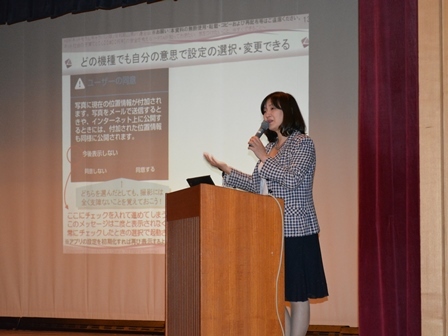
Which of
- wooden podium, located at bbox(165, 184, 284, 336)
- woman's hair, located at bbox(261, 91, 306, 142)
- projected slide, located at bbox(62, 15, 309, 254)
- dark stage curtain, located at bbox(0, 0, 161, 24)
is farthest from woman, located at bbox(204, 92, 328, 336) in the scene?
dark stage curtain, located at bbox(0, 0, 161, 24)

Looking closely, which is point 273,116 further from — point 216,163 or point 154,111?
point 154,111

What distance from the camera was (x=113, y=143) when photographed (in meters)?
5.57

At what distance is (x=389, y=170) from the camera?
263 cm

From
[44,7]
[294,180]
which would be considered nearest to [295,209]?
[294,180]

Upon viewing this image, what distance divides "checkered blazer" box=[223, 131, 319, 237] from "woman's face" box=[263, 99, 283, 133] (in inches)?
3.3

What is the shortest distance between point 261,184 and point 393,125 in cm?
69

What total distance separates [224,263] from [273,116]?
0.85 metres

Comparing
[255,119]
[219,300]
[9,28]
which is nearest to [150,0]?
[255,119]

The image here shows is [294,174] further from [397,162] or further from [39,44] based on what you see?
[39,44]

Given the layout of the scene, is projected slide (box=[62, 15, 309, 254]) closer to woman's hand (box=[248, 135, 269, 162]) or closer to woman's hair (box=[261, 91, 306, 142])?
woman's hair (box=[261, 91, 306, 142])

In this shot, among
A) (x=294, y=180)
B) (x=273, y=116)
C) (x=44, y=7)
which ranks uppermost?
(x=44, y=7)

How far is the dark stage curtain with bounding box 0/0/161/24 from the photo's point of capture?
525cm

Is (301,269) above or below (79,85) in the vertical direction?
below

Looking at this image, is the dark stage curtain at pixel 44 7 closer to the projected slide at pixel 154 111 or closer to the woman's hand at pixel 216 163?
the projected slide at pixel 154 111
